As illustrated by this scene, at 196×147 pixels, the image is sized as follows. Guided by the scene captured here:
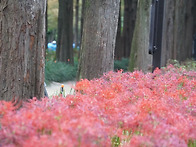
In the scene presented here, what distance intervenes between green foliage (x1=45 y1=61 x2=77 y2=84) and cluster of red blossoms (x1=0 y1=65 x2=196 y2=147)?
38.2 feet

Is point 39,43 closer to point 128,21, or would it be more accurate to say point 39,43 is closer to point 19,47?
point 19,47

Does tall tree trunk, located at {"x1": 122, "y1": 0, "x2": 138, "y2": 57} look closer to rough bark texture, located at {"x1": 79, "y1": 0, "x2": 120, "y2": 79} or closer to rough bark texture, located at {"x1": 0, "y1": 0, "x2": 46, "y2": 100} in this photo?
rough bark texture, located at {"x1": 79, "y1": 0, "x2": 120, "y2": 79}

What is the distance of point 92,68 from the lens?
26.5 feet

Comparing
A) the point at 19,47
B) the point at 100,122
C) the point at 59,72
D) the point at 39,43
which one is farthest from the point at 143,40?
the point at 100,122

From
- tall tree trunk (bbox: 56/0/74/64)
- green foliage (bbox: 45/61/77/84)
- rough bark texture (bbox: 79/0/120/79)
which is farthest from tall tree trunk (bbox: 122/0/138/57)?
rough bark texture (bbox: 79/0/120/79)

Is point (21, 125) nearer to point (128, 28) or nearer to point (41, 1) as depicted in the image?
point (41, 1)

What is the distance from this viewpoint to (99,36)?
26.2 feet

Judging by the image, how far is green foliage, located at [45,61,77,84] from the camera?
16.3 metres

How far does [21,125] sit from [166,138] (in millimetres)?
1081

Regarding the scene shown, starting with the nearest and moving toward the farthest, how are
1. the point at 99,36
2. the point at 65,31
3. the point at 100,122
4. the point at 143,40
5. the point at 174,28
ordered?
the point at 100,122
the point at 99,36
the point at 143,40
the point at 65,31
the point at 174,28

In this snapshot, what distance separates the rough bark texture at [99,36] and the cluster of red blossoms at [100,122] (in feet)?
10.5

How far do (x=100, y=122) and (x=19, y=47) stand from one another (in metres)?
2.03

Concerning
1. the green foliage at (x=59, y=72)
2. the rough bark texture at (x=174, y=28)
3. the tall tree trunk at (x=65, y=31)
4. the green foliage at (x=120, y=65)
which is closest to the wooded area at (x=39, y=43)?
the green foliage at (x=59, y=72)

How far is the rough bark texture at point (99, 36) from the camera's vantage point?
25.7 feet
